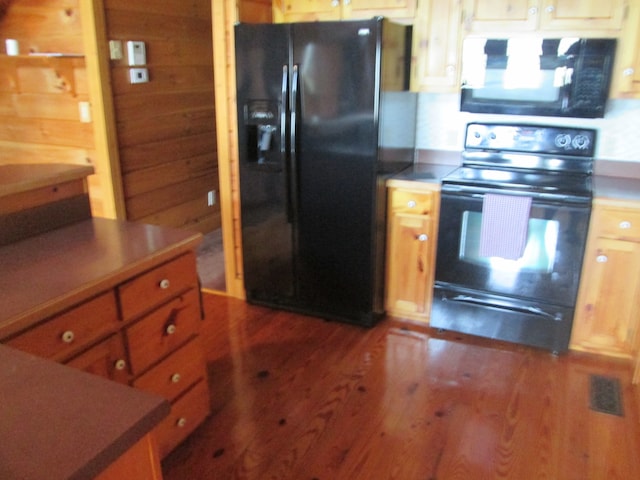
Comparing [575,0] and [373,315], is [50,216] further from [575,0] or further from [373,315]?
[575,0]

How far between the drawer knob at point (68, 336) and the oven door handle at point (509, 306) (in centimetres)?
198

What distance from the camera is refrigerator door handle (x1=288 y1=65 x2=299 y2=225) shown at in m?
2.80

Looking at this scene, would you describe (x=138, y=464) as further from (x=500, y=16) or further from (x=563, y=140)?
(x=563, y=140)

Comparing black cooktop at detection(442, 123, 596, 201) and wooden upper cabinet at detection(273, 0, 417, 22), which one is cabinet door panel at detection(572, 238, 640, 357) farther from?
wooden upper cabinet at detection(273, 0, 417, 22)

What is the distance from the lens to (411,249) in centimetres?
300

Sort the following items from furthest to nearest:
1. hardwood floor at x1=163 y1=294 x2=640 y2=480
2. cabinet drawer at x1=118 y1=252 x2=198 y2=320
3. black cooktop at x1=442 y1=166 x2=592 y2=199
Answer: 1. black cooktop at x1=442 y1=166 x2=592 y2=199
2. hardwood floor at x1=163 y1=294 x2=640 y2=480
3. cabinet drawer at x1=118 y1=252 x2=198 y2=320

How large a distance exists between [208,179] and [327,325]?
201 centimetres

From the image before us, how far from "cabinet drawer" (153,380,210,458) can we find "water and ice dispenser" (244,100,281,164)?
1350 mm

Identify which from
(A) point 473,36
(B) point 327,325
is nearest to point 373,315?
(B) point 327,325

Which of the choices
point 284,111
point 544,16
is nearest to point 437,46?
point 544,16

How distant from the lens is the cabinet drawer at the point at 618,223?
2.51 meters

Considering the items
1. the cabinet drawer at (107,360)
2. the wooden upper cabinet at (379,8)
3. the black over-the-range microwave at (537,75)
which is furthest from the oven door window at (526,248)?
the cabinet drawer at (107,360)

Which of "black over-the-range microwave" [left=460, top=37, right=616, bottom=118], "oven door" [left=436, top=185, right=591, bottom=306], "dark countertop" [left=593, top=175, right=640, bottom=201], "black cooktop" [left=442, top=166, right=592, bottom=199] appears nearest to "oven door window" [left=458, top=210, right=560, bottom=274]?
"oven door" [left=436, top=185, right=591, bottom=306]

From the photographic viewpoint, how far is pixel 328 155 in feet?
9.41
